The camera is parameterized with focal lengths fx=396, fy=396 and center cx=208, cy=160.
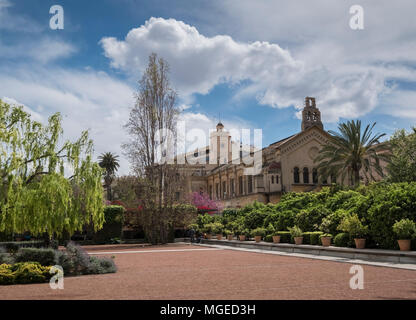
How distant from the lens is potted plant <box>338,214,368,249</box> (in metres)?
16.9

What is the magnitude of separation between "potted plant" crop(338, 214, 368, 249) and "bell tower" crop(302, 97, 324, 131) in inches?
1734

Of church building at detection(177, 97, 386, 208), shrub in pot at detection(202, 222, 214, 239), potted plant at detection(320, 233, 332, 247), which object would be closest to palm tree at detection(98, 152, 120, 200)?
church building at detection(177, 97, 386, 208)

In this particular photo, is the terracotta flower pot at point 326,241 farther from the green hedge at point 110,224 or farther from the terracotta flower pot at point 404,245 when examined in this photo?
the green hedge at point 110,224

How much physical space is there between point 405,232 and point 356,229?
262 cm

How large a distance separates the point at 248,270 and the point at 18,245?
9.68 metres

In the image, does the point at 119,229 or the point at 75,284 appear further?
the point at 119,229

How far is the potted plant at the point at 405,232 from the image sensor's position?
582 inches

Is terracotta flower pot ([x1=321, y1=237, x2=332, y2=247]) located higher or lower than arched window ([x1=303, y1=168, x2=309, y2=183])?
lower

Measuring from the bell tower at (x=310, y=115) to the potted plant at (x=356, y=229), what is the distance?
4403cm

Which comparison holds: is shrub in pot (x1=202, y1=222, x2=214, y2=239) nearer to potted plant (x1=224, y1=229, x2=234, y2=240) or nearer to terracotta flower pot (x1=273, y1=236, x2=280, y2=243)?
potted plant (x1=224, y1=229, x2=234, y2=240)

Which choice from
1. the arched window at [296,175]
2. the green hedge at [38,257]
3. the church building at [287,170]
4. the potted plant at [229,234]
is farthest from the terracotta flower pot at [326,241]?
the arched window at [296,175]
